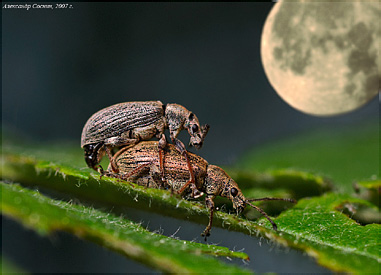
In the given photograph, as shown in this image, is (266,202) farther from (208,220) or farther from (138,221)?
(138,221)

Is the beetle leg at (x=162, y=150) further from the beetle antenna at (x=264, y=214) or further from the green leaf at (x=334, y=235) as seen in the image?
the green leaf at (x=334, y=235)

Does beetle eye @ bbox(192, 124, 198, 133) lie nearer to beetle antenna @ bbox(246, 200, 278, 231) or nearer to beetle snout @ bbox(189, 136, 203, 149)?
beetle snout @ bbox(189, 136, 203, 149)

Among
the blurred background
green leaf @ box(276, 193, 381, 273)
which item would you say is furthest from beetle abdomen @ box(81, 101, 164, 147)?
the blurred background

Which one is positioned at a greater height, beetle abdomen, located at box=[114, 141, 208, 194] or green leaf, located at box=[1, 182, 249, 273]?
beetle abdomen, located at box=[114, 141, 208, 194]

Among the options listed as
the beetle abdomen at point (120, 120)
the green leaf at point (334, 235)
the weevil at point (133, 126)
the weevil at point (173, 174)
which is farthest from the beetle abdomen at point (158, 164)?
the green leaf at point (334, 235)

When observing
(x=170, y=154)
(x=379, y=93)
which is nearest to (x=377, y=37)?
(x=379, y=93)

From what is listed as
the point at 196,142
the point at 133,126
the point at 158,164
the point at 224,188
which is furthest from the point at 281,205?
the point at 133,126
